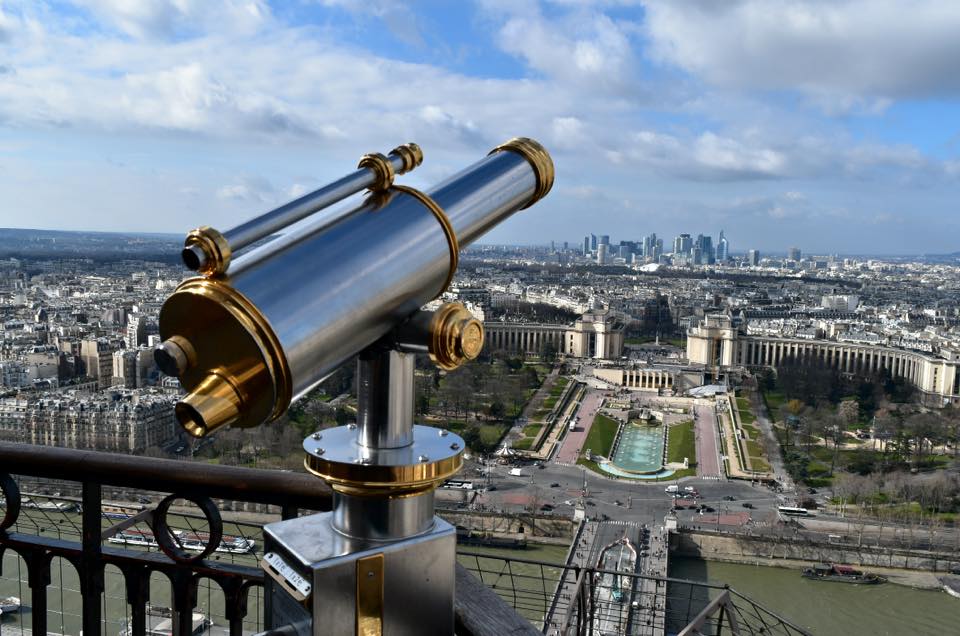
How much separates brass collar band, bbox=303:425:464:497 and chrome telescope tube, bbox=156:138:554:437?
60 mm

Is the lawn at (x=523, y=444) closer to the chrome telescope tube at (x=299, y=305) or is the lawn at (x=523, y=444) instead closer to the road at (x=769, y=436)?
the road at (x=769, y=436)

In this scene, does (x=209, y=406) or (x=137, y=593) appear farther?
(x=137, y=593)

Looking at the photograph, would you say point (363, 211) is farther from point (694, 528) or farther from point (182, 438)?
point (182, 438)

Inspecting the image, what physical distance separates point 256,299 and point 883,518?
10140 millimetres

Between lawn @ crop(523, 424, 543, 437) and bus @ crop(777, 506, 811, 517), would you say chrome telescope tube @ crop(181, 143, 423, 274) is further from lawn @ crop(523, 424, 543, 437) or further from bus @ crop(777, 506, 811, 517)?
lawn @ crop(523, 424, 543, 437)

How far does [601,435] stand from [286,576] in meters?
12.6

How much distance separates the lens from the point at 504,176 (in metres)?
0.69

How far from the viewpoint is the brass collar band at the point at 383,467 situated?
20.3 inches

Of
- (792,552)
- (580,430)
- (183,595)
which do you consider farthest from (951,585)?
(183,595)

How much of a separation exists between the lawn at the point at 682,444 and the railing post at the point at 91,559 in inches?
433

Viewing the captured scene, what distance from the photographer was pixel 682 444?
12547mm

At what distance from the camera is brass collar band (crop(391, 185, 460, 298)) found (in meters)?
0.59

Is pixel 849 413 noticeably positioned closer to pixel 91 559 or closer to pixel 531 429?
pixel 531 429

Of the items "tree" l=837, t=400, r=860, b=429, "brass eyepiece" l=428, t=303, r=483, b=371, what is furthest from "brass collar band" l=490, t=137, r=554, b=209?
"tree" l=837, t=400, r=860, b=429
